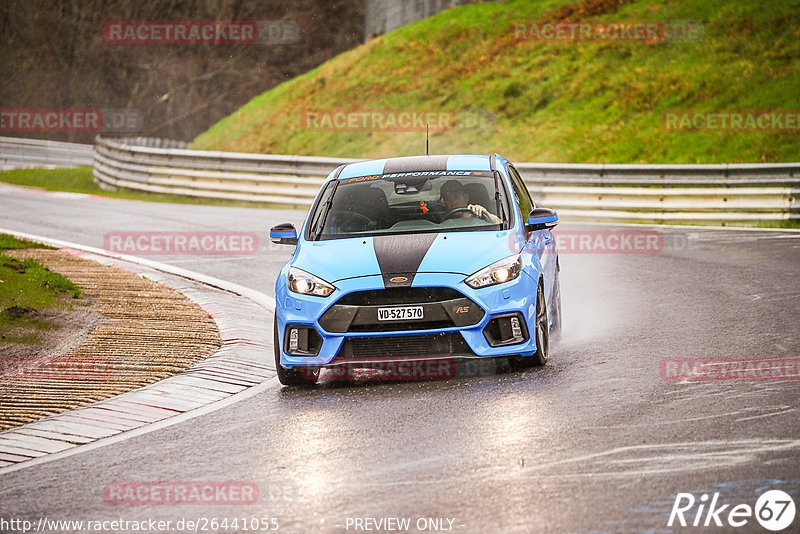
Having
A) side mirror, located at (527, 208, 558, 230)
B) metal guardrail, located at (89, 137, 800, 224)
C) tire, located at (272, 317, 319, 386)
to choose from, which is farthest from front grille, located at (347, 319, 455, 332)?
metal guardrail, located at (89, 137, 800, 224)

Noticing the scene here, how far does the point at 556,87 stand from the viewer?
33.6m

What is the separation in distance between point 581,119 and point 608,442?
25473 mm

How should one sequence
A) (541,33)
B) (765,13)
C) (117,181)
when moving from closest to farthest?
(117,181)
(765,13)
(541,33)

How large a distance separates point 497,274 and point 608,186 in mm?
13695

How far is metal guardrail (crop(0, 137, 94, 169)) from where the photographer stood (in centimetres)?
4619

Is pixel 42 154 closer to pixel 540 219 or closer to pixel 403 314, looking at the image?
pixel 540 219

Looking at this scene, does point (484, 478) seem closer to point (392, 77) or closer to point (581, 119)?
point (581, 119)

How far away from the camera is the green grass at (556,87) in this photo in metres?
28.1

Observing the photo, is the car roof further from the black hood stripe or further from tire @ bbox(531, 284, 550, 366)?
tire @ bbox(531, 284, 550, 366)

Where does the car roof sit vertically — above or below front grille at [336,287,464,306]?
above

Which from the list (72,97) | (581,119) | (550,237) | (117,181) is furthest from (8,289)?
(72,97)

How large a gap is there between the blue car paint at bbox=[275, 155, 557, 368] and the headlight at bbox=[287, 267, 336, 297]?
0.04 metres

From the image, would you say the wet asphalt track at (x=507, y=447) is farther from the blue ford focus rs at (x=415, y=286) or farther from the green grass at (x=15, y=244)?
the green grass at (x=15, y=244)

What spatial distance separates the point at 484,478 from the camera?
5.68 metres
